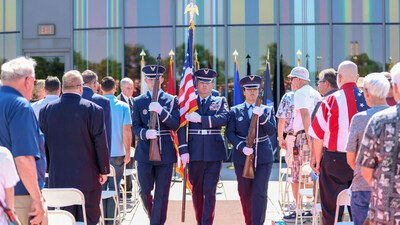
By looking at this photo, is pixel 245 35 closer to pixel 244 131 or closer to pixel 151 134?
pixel 244 131

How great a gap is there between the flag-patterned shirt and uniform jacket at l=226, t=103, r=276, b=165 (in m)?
1.19

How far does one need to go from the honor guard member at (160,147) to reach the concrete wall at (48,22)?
7147 mm

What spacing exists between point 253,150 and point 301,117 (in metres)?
0.98

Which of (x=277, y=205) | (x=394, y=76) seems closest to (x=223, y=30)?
(x=277, y=205)

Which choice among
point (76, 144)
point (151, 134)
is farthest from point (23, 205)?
point (151, 134)

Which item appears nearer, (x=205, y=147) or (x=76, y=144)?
(x=76, y=144)

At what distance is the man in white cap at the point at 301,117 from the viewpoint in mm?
6891

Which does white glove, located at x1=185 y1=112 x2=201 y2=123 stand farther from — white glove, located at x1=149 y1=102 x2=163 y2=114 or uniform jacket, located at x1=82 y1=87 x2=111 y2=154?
uniform jacket, located at x1=82 y1=87 x2=111 y2=154

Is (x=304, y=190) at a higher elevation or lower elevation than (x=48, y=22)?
lower

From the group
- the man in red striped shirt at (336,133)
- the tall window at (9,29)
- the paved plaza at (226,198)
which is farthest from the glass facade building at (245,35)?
the man in red striped shirt at (336,133)

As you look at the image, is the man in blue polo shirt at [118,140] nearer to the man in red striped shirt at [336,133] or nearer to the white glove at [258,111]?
the white glove at [258,111]

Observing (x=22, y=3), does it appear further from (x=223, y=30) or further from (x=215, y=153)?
(x=215, y=153)

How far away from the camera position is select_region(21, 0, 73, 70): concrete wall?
13.0 metres

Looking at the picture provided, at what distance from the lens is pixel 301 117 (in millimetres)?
6980
